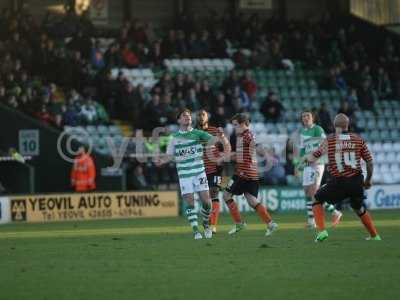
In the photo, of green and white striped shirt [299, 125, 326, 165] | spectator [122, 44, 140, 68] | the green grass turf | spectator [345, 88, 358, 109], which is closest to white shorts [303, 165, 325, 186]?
green and white striped shirt [299, 125, 326, 165]

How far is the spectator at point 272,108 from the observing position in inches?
Answer: 1309

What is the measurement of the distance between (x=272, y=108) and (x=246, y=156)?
1415 centimetres

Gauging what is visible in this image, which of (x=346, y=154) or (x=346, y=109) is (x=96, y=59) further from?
(x=346, y=154)

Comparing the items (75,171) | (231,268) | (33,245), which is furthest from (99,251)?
(75,171)

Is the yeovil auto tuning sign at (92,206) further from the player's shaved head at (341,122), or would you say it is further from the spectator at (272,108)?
the player's shaved head at (341,122)

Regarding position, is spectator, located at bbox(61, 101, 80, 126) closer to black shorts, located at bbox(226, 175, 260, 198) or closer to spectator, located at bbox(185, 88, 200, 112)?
spectator, located at bbox(185, 88, 200, 112)

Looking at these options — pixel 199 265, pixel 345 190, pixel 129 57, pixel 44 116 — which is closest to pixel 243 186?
pixel 345 190

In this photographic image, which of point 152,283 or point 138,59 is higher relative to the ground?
point 138,59

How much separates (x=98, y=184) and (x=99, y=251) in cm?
1392

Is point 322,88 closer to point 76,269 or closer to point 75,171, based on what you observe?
point 75,171

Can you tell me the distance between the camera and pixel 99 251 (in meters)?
16.0

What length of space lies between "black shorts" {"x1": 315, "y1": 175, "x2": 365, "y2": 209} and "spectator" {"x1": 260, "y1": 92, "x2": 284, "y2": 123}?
16.1 m

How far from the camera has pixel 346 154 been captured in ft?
56.0

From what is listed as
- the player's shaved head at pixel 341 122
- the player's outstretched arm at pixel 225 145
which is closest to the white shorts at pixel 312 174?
the player's outstretched arm at pixel 225 145
